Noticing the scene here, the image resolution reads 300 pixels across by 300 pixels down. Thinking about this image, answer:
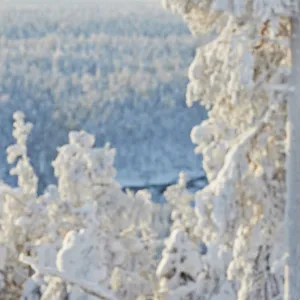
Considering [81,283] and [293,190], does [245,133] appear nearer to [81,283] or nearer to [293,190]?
[293,190]

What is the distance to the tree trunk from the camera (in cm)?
546

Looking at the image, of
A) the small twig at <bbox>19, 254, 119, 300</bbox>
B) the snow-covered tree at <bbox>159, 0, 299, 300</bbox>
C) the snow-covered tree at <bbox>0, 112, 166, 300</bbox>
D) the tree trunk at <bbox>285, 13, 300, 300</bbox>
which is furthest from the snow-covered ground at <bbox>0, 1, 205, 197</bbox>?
the tree trunk at <bbox>285, 13, 300, 300</bbox>

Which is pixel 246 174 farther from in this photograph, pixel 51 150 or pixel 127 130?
pixel 127 130

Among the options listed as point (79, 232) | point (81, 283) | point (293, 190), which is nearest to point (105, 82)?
point (79, 232)

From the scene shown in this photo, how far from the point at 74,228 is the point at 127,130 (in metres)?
45.1

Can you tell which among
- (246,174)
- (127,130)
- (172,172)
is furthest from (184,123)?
(246,174)

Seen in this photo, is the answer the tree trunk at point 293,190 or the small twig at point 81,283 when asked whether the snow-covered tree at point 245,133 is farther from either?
the small twig at point 81,283

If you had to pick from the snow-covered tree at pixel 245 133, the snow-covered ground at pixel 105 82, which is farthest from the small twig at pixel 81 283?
the snow-covered ground at pixel 105 82

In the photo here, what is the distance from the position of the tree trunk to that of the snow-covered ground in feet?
122

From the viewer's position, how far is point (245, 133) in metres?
6.16

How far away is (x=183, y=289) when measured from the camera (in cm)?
886

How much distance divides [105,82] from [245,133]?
59083 mm

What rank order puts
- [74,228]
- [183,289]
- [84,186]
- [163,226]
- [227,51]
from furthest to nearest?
[163,226] < [84,186] < [74,228] < [183,289] < [227,51]

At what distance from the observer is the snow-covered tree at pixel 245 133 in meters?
5.57
